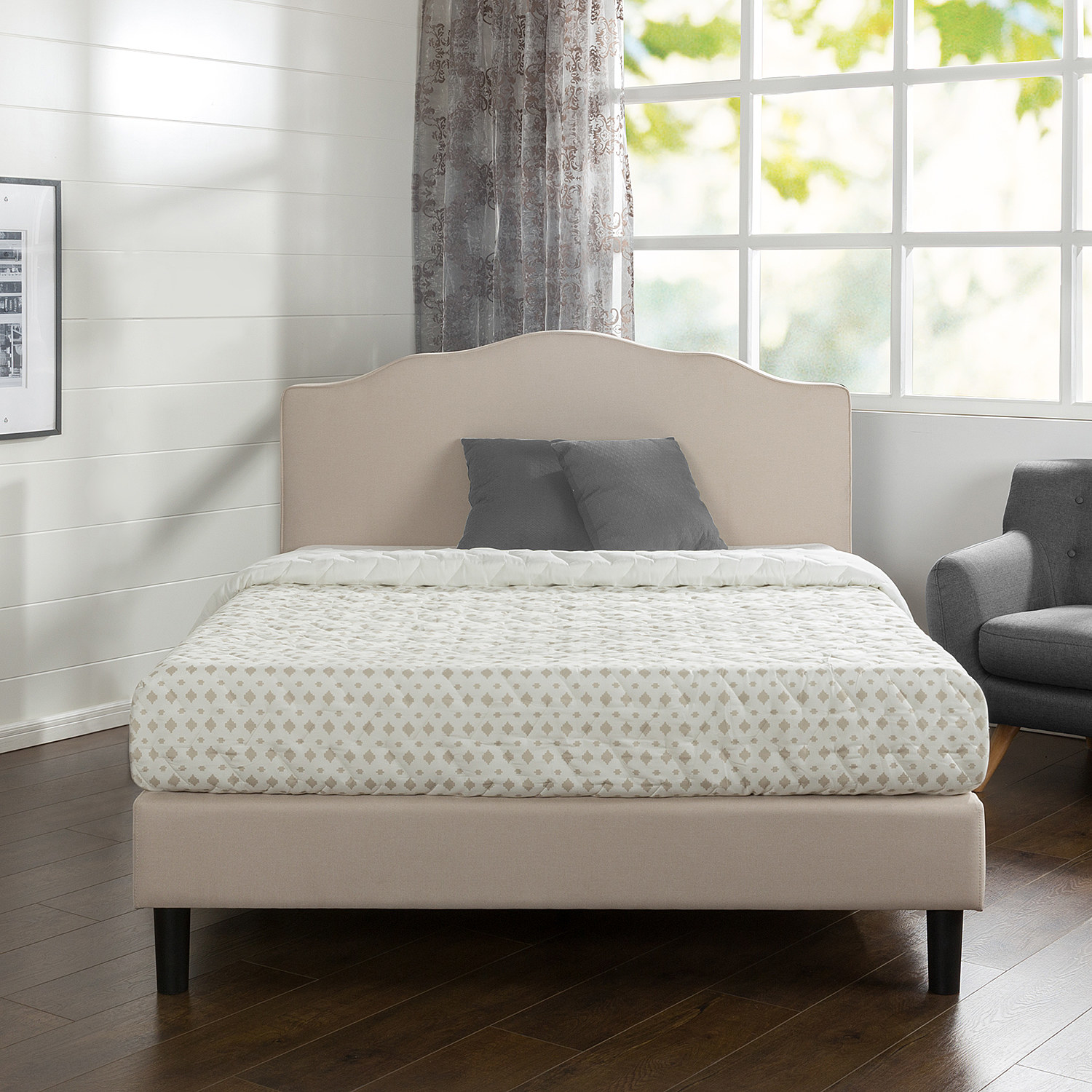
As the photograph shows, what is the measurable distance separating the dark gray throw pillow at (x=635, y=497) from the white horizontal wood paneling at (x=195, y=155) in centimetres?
143

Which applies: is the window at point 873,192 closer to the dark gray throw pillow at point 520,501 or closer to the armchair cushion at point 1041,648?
the armchair cushion at point 1041,648

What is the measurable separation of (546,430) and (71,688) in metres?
1.56

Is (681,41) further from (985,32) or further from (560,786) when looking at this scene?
(560,786)

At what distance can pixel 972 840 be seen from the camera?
230 centimetres

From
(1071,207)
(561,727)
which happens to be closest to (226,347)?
(561,727)

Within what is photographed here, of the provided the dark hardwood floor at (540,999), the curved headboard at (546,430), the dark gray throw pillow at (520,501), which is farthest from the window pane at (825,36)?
the dark hardwood floor at (540,999)

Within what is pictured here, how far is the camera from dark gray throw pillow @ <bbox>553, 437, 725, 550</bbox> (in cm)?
359

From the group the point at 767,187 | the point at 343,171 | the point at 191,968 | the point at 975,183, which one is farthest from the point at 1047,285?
the point at 191,968

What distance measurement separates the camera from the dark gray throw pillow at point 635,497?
359 centimetres

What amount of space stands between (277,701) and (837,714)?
932mm

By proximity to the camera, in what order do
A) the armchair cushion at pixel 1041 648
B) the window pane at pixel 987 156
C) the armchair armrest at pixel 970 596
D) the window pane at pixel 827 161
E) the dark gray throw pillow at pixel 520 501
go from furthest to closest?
1. the window pane at pixel 827 161
2. the window pane at pixel 987 156
3. the dark gray throw pillow at pixel 520 501
4. the armchair armrest at pixel 970 596
5. the armchair cushion at pixel 1041 648

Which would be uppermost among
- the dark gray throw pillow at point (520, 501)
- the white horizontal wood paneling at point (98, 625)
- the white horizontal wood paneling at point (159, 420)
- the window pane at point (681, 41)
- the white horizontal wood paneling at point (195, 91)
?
the window pane at point (681, 41)

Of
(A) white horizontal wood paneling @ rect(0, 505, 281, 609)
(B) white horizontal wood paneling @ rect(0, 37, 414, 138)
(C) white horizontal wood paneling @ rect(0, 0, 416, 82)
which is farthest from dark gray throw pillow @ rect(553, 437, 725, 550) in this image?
(C) white horizontal wood paneling @ rect(0, 0, 416, 82)

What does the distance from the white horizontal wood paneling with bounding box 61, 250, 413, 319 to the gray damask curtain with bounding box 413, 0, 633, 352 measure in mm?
249
